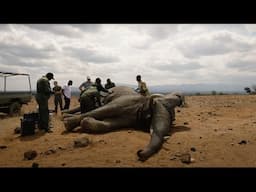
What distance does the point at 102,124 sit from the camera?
8633mm

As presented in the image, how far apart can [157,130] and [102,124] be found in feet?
5.40

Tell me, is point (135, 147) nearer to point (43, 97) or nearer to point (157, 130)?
point (157, 130)

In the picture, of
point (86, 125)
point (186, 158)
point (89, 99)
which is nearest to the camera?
point (186, 158)

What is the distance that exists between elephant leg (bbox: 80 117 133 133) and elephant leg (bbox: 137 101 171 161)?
0.99 metres

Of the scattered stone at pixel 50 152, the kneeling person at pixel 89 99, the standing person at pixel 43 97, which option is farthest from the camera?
the kneeling person at pixel 89 99

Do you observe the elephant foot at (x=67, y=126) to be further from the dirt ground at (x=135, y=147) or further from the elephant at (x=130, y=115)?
the dirt ground at (x=135, y=147)

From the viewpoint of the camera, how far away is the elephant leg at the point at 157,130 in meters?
6.54

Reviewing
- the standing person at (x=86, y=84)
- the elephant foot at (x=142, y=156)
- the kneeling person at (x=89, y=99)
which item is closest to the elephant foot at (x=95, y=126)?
the kneeling person at (x=89, y=99)

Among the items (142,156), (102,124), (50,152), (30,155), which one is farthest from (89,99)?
(142,156)

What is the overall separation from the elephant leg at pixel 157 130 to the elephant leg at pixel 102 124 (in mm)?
992

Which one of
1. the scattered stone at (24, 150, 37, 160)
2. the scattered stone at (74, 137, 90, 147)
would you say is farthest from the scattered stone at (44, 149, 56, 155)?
the scattered stone at (74, 137, 90, 147)

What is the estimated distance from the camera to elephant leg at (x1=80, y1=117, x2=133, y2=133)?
28.2ft

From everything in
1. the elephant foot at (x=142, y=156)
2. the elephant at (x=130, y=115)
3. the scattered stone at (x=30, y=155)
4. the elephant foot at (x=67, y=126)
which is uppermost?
the elephant at (x=130, y=115)

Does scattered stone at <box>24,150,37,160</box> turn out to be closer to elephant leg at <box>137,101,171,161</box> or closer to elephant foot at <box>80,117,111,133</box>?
elephant foot at <box>80,117,111,133</box>
